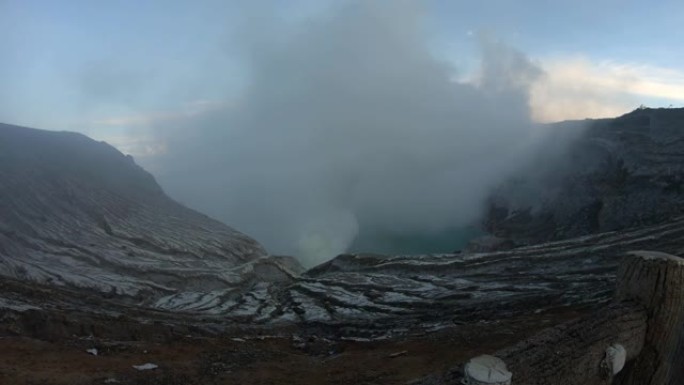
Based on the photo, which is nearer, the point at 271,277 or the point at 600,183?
the point at 271,277

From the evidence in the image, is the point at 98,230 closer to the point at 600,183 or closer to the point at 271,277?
the point at 271,277

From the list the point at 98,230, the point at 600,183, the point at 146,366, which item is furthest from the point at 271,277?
the point at 600,183

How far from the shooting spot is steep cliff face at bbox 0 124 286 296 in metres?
48.4

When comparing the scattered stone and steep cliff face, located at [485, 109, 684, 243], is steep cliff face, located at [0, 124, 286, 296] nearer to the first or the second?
the scattered stone

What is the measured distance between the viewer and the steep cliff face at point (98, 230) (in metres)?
48.4

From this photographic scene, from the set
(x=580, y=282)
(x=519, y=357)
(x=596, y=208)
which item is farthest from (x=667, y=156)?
(x=519, y=357)

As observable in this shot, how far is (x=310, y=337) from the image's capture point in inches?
1196

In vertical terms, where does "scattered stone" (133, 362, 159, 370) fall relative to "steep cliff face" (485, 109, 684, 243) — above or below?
below

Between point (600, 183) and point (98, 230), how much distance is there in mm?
63922

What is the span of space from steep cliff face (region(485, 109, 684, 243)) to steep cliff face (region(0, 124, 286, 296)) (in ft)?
134

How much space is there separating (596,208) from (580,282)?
37335 millimetres

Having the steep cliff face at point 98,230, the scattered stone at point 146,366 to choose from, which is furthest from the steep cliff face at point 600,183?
the scattered stone at point 146,366

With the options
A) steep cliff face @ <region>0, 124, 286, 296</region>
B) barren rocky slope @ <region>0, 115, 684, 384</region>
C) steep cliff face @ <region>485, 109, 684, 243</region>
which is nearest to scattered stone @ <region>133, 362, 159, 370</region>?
barren rocky slope @ <region>0, 115, 684, 384</region>

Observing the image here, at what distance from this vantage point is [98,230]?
60812 millimetres
